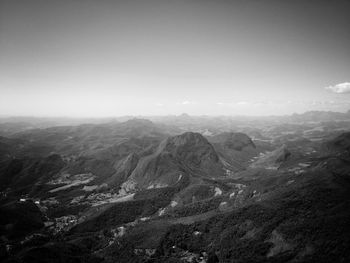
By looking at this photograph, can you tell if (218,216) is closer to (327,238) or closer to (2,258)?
(327,238)

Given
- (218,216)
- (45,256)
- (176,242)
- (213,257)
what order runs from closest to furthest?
(213,257) → (45,256) → (176,242) → (218,216)

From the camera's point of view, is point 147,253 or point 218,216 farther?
point 218,216

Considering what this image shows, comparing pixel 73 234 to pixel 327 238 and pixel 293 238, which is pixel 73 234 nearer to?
pixel 293 238

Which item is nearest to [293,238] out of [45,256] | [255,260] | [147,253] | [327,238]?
[327,238]

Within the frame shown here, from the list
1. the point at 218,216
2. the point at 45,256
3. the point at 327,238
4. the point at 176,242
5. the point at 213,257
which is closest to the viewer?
the point at 327,238

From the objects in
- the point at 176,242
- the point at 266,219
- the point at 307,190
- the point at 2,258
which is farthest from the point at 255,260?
the point at 2,258

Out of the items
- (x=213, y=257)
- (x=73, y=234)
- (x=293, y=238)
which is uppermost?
(x=293, y=238)

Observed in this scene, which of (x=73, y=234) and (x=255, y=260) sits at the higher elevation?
(x=255, y=260)

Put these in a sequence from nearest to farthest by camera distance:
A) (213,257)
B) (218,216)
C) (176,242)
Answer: (213,257)
(176,242)
(218,216)

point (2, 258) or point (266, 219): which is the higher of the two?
point (266, 219)
